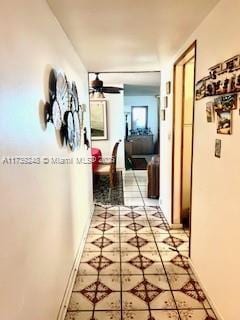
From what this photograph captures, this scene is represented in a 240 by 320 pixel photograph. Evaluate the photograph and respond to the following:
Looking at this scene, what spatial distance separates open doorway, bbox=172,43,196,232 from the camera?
3.27m

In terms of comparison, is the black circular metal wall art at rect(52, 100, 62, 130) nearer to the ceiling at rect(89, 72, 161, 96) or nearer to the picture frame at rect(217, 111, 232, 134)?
the picture frame at rect(217, 111, 232, 134)

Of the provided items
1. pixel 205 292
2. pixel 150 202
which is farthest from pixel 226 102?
pixel 150 202

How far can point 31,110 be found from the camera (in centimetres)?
139

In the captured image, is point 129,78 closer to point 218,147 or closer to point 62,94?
point 62,94

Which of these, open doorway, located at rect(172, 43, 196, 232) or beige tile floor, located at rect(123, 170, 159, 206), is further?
beige tile floor, located at rect(123, 170, 159, 206)

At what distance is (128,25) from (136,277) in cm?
210

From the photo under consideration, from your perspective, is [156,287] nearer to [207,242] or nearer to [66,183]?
[207,242]

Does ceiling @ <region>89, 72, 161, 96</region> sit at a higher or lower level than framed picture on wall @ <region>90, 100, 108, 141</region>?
higher

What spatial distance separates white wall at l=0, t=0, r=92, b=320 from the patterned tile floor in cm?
32

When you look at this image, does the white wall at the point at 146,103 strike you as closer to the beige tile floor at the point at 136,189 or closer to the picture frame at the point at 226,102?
the beige tile floor at the point at 136,189

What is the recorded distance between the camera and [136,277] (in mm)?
2486

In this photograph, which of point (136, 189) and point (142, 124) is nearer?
point (136, 189)

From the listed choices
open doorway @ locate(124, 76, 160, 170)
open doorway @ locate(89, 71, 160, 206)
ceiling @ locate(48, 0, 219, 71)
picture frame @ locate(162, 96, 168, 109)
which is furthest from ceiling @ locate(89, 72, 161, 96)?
open doorway @ locate(124, 76, 160, 170)

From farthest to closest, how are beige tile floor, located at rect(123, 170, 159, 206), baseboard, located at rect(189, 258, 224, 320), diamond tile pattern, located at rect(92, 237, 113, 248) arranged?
beige tile floor, located at rect(123, 170, 159, 206) < diamond tile pattern, located at rect(92, 237, 113, 248) < baseboard, located at rect(189, 258, 224, 320)
